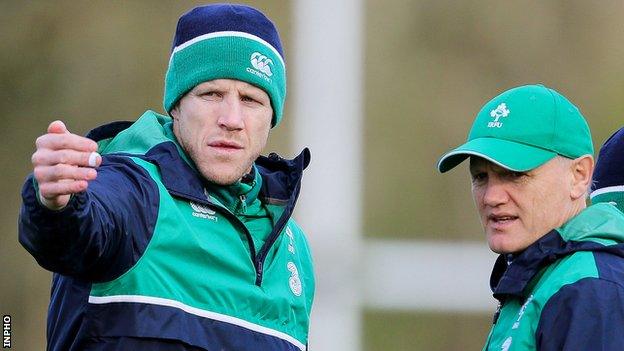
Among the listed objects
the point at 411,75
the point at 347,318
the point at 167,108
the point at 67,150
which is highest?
the point at 411,75

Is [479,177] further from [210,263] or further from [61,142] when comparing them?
[61,142]

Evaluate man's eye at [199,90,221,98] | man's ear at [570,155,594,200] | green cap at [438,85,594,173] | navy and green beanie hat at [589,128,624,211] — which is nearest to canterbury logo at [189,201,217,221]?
man's eye at [199,90,221,98]

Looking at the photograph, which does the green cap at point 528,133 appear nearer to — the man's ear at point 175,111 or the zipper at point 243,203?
the zipper at point 243,203

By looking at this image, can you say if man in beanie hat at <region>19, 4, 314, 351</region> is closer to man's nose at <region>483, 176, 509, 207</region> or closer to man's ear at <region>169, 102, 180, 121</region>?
man's ear at <region>169, 102, 180, 121</region>

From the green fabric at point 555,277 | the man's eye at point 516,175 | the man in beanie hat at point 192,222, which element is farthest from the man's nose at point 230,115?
the green fabric at point 555,277

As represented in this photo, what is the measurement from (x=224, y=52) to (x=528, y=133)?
0.69 metres

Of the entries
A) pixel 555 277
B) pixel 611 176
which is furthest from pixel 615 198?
pixel 555 277

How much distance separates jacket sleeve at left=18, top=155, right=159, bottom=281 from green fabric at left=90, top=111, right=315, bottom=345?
4 centimetres

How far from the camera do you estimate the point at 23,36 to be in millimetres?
5398

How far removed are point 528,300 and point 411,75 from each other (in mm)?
3413

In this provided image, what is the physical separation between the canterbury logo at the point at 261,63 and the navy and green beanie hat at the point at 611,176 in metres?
0.96

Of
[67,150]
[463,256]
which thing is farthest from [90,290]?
[463,256]

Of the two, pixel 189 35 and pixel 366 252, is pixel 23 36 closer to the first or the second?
pixel 366 252

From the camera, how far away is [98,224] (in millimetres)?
2076
